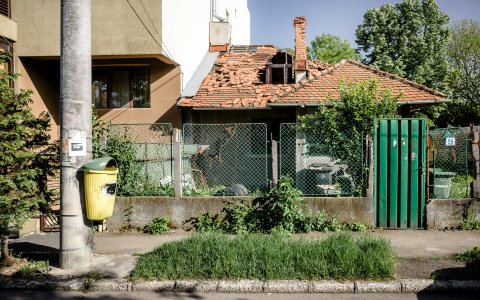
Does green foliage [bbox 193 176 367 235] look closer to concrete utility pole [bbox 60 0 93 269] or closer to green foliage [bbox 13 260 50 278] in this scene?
concrete utility pole [bbox 60 0 93 269]

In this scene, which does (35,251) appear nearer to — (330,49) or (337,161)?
(337,161)

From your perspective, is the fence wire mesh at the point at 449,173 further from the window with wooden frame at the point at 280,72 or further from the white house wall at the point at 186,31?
the white house wall at the point at 186,31

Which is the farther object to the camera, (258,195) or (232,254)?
(258,195)

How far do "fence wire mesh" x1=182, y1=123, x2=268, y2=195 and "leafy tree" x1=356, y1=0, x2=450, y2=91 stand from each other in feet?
68.0

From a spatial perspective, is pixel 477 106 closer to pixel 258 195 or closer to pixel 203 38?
pixel 203 38

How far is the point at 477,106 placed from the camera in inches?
1248

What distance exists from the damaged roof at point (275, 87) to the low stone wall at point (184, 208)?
4.94 m

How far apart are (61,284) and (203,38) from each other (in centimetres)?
1427

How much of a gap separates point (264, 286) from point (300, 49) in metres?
12.3

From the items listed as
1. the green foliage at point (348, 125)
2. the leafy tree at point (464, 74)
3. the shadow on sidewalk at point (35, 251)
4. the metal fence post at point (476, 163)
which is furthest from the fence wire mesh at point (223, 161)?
the leafy tree at point (464, 74)

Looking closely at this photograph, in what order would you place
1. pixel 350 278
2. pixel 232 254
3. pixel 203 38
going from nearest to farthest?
pixel 350 278 → pixel 232 254 → pixel 203 38

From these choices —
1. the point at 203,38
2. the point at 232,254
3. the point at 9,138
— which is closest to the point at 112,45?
the point at 203,38

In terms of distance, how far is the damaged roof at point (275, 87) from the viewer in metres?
13.9

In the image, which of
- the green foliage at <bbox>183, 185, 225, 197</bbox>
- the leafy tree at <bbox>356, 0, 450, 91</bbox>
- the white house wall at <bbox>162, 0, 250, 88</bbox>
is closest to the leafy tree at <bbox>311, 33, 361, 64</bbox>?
the leafy tree at <bbox>356, 0, 450, 91</bbox>
